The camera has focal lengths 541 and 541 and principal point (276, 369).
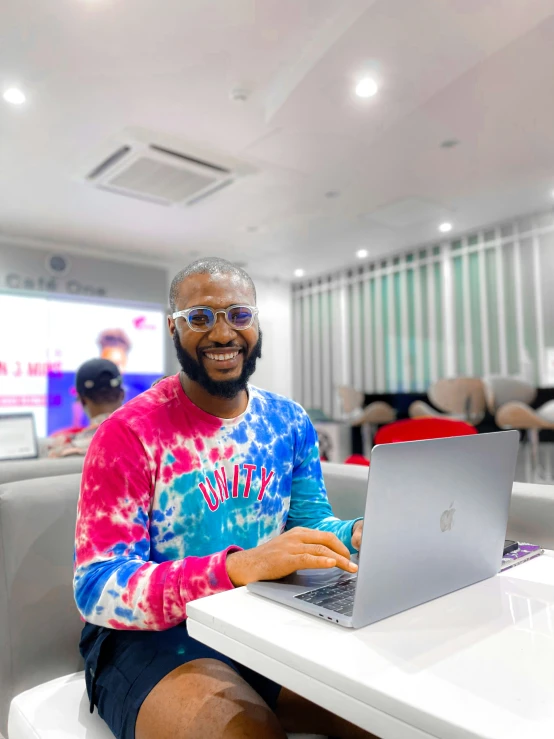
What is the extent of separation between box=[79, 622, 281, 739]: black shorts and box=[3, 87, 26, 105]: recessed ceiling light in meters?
3.51

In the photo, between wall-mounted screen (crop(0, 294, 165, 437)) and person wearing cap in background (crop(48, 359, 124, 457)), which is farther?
wall-mounted screen (crop(0, 294, 165, 437))

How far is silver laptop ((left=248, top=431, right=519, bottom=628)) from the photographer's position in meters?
0.67

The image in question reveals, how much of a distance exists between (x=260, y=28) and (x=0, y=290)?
452 cm

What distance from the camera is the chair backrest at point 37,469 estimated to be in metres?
1.50

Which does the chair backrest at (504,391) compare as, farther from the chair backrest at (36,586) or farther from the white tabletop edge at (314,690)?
the white tabletop edge at (314,690)

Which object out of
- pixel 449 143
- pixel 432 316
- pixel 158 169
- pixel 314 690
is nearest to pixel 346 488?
pixel 314 690

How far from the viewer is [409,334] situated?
23.4 ft

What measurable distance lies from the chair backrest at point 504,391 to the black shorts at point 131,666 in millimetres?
4580

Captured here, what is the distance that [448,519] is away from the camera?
0.79 meters

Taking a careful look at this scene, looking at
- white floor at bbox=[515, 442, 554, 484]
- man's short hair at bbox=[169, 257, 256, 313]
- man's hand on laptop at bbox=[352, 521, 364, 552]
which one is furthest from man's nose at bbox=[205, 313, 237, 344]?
white floor at bbox=[515, 442, 554, 484]

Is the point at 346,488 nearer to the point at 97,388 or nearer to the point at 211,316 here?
the point at 211,316

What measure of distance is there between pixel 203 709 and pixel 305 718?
0.35 meters

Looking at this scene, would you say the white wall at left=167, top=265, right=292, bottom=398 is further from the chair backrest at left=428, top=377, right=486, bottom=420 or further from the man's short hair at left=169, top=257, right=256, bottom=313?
the man's short hair at left=169, top=257, right=256, bottom=313

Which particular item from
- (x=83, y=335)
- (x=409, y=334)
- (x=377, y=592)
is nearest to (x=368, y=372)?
(x=409, y=334)
